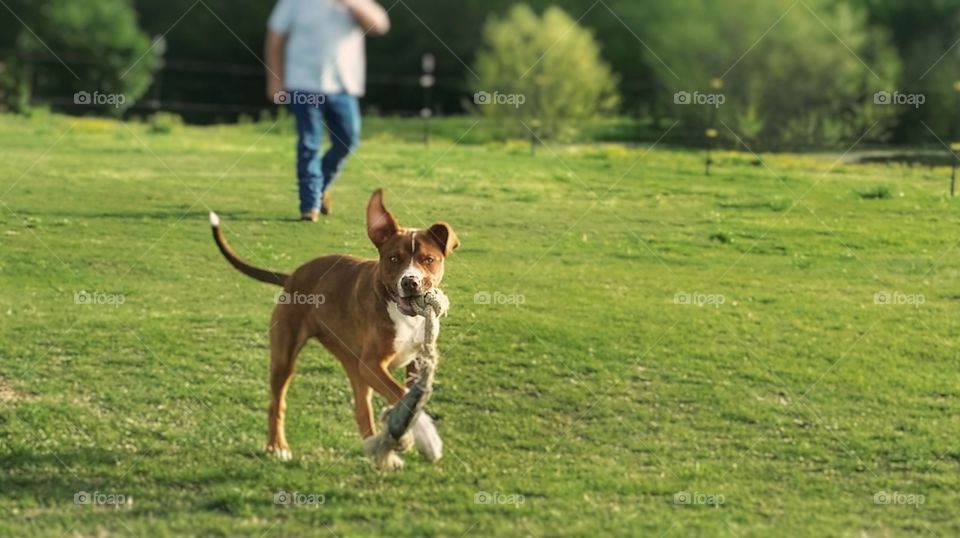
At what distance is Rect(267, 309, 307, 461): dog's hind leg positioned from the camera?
937 centimetres

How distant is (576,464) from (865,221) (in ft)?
10.6

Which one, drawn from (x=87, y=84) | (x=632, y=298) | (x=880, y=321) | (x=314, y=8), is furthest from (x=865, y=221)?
(x=87, y=84)

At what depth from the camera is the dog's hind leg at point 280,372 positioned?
9367 millimetres

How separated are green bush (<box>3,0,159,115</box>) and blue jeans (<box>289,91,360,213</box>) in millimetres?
18767

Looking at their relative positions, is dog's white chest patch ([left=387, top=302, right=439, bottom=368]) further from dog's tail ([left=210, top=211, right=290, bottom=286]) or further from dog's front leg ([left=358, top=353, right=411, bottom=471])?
dog's tail ([left=210, top=211, right=290, bottom=286])

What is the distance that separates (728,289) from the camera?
37.2 feet
